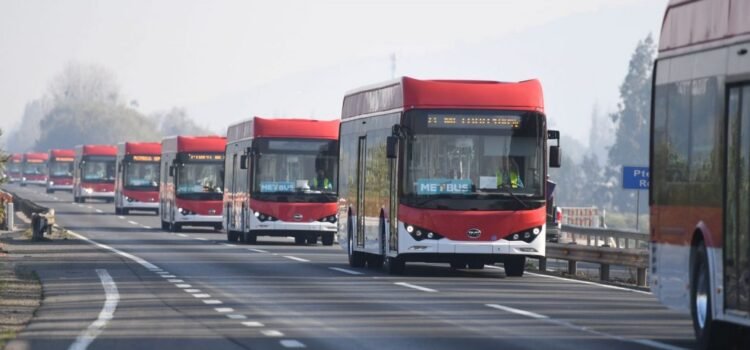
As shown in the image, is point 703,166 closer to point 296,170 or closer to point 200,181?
point 296,170

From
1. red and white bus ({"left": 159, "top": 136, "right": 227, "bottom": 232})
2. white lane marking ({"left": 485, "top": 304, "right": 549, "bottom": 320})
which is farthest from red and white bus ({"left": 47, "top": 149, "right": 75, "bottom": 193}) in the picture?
white lane marking ({"left": 485, "top": 304, "right": 549, "bottom": 320})

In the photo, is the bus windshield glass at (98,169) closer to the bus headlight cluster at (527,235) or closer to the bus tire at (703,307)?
the bus headlight cluster at (527,235)

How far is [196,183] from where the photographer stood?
5684 cm

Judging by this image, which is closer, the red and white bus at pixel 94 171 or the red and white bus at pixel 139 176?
the red and white bus at pixel 139 176

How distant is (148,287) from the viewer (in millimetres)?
26547

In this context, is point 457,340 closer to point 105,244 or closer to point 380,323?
point 380,323

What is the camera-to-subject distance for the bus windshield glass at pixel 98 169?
9312cm

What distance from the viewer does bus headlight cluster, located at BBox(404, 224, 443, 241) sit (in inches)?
1137

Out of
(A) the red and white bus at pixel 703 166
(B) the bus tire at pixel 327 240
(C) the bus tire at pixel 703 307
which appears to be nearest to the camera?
(A) the red and white bus at pixel 703 166

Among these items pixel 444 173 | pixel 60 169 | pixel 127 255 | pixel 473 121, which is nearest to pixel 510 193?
pixel 444 173

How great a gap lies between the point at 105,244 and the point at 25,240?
3886 millimetres

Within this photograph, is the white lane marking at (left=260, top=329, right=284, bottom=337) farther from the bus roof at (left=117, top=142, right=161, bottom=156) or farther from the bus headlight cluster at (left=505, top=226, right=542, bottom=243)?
the bus roof at (left=117, top=142, right=161, bottom=156)

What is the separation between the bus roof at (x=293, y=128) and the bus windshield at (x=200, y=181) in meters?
10.3

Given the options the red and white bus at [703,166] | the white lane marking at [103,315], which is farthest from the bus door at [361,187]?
the red and white bus at [703,166]
